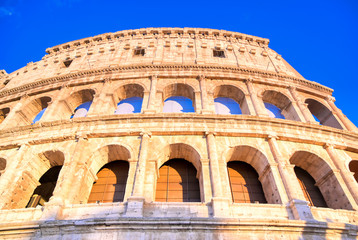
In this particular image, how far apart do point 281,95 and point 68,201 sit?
43.6 feet

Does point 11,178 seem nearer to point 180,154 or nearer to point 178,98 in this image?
point 180,154

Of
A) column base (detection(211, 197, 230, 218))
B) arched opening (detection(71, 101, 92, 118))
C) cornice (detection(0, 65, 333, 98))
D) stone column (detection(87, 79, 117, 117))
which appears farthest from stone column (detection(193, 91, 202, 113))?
arched opening (detection(71, 101, 92, 118))

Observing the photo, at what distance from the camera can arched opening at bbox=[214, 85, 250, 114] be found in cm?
1426

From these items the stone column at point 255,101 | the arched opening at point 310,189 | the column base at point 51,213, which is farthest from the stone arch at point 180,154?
the arched opening at point 310,189

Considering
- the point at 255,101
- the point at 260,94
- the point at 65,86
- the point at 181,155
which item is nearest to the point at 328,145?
the point at 255,101

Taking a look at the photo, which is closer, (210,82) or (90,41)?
(210,82)

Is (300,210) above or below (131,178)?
below

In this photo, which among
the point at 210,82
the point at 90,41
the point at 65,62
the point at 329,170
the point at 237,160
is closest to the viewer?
the point at 329,170

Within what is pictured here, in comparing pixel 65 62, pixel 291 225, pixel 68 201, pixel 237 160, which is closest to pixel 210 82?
pixel 237 160

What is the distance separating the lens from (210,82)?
14336 mm

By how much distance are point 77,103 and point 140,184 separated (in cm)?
915

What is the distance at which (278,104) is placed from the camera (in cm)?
A: 1488

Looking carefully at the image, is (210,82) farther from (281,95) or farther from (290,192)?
(290,192)

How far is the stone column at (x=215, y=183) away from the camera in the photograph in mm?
7717
